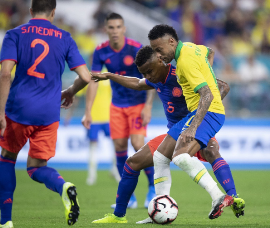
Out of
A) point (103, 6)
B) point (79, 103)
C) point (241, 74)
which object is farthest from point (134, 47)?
point (103, 6)

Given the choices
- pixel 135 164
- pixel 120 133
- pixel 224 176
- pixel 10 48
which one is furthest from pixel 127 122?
pixel 10 48

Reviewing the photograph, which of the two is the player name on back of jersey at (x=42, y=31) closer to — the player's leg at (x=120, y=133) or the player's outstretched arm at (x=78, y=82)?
the player's outstretched arm at (x=78, y=82)

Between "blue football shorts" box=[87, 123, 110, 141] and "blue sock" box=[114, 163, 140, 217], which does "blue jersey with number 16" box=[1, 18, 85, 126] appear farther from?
"blue football shorts" box=[87, 123, 110, 141]

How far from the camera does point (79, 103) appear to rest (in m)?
13.4

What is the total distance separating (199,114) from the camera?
190 inches

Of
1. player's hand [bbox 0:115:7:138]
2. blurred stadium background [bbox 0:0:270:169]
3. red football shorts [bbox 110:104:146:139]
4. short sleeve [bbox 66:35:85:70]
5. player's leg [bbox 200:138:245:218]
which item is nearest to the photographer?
player's hand [bbox 0:115:7:138]

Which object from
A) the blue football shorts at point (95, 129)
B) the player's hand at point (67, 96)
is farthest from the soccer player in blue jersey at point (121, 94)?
the blue football shorts at point (95, 129)

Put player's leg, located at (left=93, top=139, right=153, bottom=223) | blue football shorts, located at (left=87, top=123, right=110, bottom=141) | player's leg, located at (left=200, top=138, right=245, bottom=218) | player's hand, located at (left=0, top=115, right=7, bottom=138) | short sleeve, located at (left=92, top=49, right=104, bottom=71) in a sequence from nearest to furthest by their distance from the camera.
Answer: player's hand, located at (left=0, top=115, right=7, bottom=138)
player's leg, located at (left=200, top=138, right=245, bottom=218)
player's leg, located at (left=93, top=139, right=153, bottom=223)
short sleeve, located at (left=92, top=49, right=104, bottom=71)
blue football shorts, located at (left=87, top=123, right=110, bottom=141)

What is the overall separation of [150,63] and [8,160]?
6.06ft

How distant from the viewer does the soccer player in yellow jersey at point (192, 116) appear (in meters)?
4.83

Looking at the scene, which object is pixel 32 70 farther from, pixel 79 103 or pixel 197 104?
pixel 79 103

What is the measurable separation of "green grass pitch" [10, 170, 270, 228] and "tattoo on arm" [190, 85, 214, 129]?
119 cm

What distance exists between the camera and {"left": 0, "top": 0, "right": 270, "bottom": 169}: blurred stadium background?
42.7 feet

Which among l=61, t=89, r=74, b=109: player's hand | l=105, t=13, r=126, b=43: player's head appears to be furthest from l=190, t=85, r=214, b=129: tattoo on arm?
l=105, t=13, r=126, b=43: player's head
